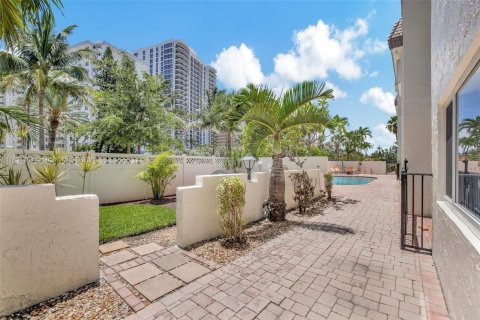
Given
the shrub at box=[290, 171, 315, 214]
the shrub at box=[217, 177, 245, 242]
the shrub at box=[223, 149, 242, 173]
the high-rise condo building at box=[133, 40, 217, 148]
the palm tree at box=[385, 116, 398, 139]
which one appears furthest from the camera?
the high-rise condo building at box=[133, 40, 217, 148]

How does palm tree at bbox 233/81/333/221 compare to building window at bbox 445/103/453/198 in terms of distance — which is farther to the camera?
palm tree at bbox 233/81/333/221

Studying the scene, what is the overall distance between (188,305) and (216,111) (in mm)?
26822

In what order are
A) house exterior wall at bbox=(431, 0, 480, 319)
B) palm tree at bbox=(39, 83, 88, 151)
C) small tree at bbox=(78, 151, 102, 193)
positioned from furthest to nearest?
palm tree at bbox=(39, 83, 88, 151)
small tree at bbox=(78, 151, 102, 193)
house exterior wall at bbox=(431, 0, 480, 319)

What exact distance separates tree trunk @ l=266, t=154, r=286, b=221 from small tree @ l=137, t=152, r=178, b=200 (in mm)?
5727

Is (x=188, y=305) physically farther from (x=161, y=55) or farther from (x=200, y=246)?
(x=161, y=55)

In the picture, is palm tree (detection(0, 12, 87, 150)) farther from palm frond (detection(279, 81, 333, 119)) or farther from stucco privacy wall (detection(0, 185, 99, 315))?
palm frond (detection(279, 81, 333, 119))

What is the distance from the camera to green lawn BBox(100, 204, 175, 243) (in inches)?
223

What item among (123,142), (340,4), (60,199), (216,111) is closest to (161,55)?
(216,111)

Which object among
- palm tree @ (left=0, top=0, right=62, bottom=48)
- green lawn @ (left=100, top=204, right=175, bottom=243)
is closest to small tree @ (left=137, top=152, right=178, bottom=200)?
green lawn @ (left=100, top=204, right=175, bottom=243)

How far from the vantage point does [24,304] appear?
2787 millimetres

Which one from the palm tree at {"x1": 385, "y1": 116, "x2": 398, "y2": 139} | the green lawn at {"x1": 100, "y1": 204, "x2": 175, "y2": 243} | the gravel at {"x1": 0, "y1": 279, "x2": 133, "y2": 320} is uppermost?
the palm tree at {"x1": 385, "y1": 116, "x2": 398, "y2": 139}

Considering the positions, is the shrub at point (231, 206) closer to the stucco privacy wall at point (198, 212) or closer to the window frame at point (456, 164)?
the stucco privacy wall at point (198, 212)

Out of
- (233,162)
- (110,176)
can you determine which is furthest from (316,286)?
(233,162)

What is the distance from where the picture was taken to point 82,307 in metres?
2.86
